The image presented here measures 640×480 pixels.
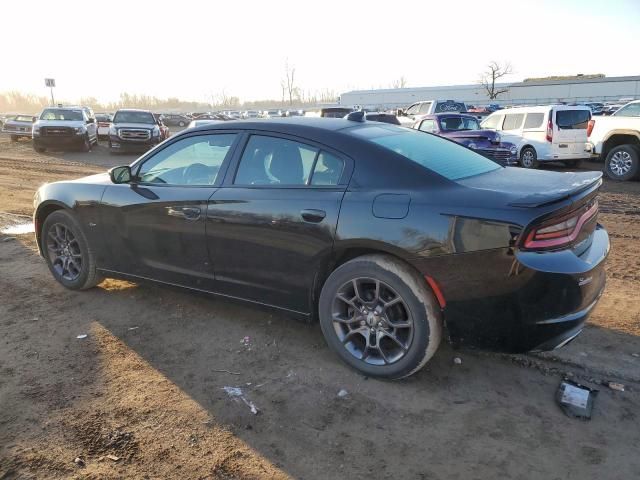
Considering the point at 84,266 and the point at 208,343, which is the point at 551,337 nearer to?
the point at 208,343

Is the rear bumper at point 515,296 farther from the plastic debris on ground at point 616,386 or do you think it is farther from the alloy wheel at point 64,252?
the alloy wheel at point 64,252

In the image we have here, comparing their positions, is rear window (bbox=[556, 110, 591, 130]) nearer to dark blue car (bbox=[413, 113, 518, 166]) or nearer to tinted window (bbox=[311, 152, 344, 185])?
dark blue car (bbox=[413, 113, 518, 166])

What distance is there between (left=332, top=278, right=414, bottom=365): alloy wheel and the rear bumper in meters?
0.29

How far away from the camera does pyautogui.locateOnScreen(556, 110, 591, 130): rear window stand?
1357 centimetres

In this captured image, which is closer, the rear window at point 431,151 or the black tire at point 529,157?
the rear window at point 431,151

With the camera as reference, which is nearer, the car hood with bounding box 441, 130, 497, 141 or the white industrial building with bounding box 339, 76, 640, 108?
the car hood with bounding box 441, 130, 497, 141

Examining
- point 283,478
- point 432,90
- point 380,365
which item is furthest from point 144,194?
point 432,90

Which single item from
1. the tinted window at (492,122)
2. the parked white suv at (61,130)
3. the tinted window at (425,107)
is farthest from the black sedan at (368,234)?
the tinted window at (425,107)

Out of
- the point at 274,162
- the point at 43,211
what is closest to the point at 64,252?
the point at 43,211

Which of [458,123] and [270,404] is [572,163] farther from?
[270,404]

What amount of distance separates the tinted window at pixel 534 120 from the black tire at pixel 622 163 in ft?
7.28

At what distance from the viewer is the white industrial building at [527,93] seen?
67.2 m

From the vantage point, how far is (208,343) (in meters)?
3.81

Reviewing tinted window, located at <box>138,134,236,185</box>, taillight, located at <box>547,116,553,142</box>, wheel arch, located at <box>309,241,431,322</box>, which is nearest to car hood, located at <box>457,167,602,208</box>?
wheel arch, located at <box>309,241,431,322</box>
